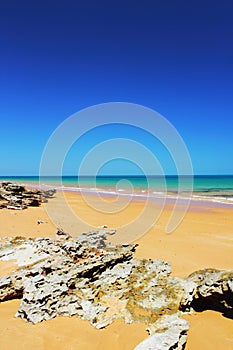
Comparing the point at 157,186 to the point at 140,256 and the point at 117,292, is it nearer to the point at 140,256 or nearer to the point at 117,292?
the point at 140,256

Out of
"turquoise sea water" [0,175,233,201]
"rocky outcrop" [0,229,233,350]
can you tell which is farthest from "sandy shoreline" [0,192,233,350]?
"turquoise sea water" [0,175,233,201]

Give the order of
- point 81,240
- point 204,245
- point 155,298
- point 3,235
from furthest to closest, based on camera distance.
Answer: point 3,235, point 204,245, point 81,240, point 155,298

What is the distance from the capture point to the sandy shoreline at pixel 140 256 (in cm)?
448

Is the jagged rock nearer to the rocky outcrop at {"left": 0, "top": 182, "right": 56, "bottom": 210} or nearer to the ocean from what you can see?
the rocky outcrop at {"left": 0, "top": 182, "right": 56, "bottom": 210}

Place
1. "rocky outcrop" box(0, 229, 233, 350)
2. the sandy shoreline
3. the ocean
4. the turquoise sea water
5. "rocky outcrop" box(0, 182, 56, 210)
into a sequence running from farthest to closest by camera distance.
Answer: the turquoise sea water
the ocean
"rocky outcrop" box(0, 182, 56, 210)
"rocky outcrop" box(0, 229, 233, 350)
the sandy shoreline

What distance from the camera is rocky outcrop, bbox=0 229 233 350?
4.86m

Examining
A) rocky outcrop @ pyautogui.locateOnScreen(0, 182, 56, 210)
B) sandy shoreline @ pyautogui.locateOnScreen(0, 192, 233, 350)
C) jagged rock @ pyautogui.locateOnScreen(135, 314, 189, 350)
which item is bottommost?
sandy shoreline @ pyautogui.locateOnScreen(0, 192, 233, 350)

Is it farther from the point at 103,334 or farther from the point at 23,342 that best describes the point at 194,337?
the point at 23,342

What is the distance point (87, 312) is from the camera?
4984mm

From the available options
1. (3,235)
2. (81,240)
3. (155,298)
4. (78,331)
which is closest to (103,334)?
(78,331)

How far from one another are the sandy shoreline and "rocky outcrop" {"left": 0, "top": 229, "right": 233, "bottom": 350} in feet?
0.63

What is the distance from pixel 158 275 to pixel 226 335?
155 cm

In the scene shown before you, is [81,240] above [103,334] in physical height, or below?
above

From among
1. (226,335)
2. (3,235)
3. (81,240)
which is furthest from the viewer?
(3,235)
